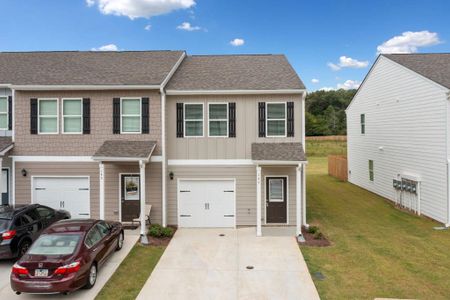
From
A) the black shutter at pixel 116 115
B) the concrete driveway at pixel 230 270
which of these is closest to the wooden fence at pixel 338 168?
the concrete driveway at pixel 230 270

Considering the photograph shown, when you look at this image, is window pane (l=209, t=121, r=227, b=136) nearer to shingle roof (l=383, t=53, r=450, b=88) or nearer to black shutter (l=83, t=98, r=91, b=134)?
black shutter (l=83, t=98, r=91, b=134)

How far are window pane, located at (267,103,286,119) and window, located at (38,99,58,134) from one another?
9232 millimetres

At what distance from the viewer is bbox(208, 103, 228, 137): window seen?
13445 millimetres

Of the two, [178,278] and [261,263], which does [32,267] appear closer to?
[178,278]

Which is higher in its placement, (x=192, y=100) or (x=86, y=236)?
(x=192, y=100)

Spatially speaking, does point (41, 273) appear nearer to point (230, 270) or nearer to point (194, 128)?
point (230, 270)

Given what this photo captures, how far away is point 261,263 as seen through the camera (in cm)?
953

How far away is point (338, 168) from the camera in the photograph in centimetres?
2859

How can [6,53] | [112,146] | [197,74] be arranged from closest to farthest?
[112,146] → [197,74] → [6,53]

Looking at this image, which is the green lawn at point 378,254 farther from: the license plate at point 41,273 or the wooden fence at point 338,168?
the wooden fence at point 338,168

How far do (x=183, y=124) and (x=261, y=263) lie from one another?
6724mm

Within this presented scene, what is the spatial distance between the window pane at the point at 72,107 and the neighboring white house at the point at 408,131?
52.6ft

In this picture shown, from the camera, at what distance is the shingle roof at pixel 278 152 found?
1232cm

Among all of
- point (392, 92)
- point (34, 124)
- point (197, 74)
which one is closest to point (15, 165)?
point (34, 124)
